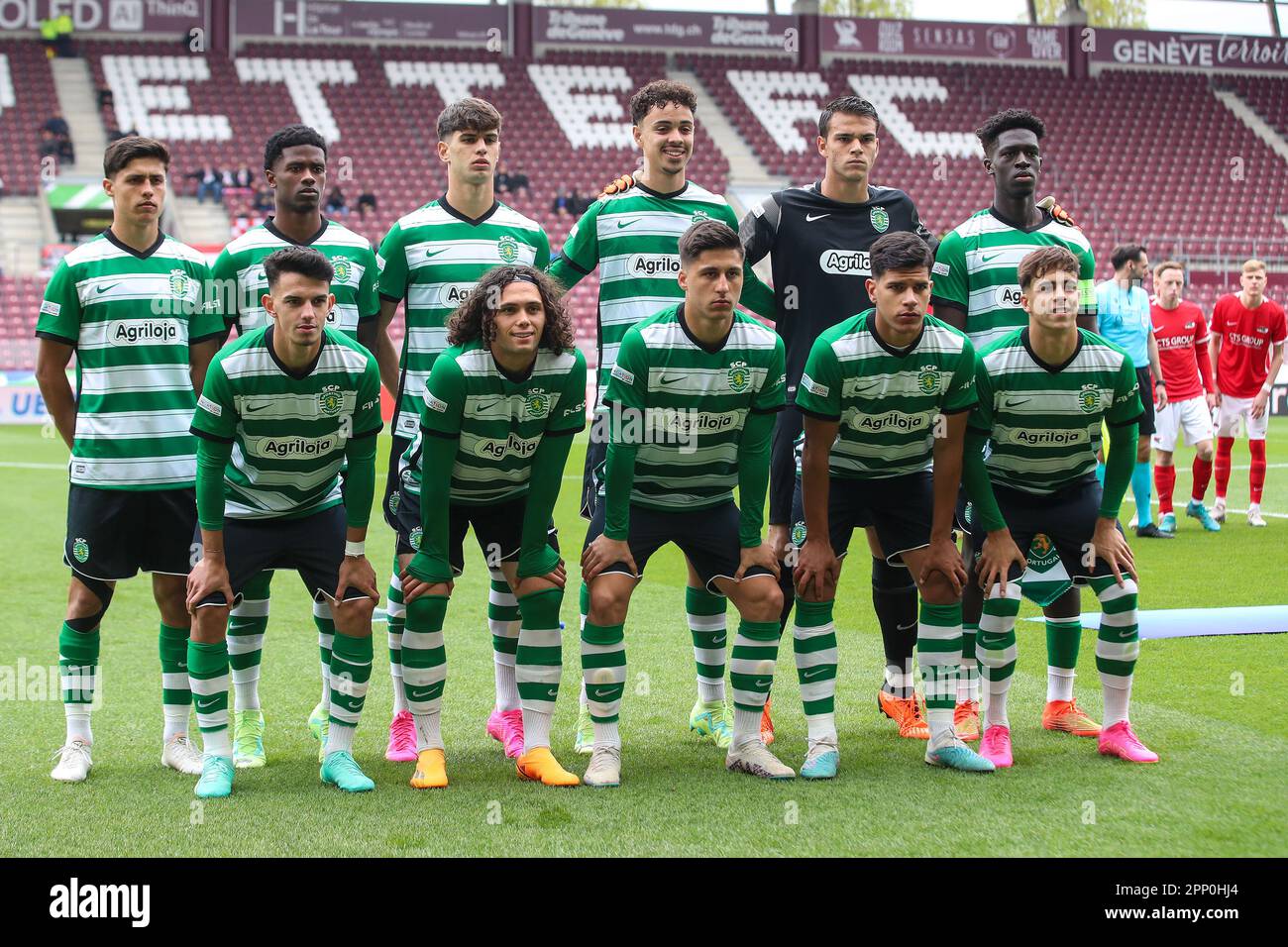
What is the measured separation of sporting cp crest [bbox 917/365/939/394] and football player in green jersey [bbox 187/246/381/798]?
1.85 meters

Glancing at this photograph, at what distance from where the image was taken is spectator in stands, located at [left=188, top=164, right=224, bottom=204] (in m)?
28.1

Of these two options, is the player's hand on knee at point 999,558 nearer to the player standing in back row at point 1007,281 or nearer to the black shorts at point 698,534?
the player standing in back row at point 1007,281

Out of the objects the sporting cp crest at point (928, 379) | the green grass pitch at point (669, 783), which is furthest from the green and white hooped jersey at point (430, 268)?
the sporting cp crest at point (928, 379)

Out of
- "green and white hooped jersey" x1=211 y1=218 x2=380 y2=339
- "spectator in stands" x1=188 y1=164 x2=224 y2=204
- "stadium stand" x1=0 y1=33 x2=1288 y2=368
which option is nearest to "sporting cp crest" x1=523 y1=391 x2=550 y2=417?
"green and white hooped jersey" x1=211 y1=218 x2=380 y2=339

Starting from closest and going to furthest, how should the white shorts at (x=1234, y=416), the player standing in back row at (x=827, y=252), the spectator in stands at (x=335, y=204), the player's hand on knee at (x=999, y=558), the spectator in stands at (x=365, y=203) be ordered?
the player's hand on knee at (x=999, y=558) → the player standing in back row at (x=827, y=252) → the white shorts at (x=1234, y=416) → the spectator in stands at (x=335, y=204) → the spectator in stands at (x=365, y=203)

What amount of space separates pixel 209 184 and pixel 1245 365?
888 inches

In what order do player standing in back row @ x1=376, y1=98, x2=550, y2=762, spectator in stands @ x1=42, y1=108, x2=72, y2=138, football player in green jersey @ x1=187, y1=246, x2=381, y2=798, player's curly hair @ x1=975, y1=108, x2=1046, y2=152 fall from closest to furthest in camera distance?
football player in green jersey @ x1=187, y1=246, x2=381, y2=798 → player standing in back row @ x1=376, y1=98, x2=550, y2=762 → player's curly hair @ x1=975, y1=108, x2=1046, y2=152 → spectator in stands @ x1=42, y1=108, x2=72, y2=138

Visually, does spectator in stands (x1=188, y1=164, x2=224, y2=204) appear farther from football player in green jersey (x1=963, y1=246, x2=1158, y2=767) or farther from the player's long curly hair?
football player in green jersey (x1=963, y1=246, x2=1158, y2=767)

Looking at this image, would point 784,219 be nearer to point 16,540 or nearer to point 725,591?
point 725,591

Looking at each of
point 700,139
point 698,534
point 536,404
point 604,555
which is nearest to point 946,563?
point 698,534

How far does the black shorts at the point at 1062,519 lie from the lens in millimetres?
4852

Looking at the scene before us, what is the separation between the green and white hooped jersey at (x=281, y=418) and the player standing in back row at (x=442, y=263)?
35cm

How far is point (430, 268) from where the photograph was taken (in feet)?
Answer: 16.5
